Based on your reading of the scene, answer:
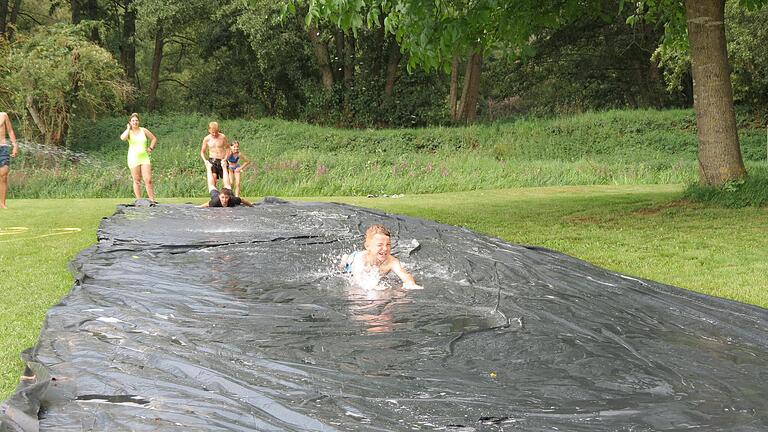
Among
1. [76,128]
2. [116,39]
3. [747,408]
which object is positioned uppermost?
[116,39]

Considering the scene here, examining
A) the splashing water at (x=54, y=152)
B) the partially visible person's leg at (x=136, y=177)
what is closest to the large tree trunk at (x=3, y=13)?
the splashing water at (x=54, y=152)

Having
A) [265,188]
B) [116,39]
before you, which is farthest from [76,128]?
[265,188]

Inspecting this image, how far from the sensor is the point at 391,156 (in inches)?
980

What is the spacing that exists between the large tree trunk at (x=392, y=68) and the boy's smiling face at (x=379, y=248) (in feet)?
87.8

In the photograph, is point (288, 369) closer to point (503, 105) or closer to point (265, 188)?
point (265, 188)

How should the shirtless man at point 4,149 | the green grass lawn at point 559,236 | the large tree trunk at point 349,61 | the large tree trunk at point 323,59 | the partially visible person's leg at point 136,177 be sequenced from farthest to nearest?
the large tree trunk at point 349,61 < the large tree trunk at point 323,59 < the partially visible person's leg at point 136,177 < the shirtless man at point 4,149 < the green grass lawn at point 559,236

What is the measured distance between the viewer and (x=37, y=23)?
37500 mm

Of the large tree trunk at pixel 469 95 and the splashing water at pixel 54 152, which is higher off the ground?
the large tree trunk at pixel 469 95

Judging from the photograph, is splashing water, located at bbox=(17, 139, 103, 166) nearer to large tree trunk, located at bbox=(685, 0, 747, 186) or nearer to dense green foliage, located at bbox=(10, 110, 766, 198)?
dense green foliage, located at bbox=(10, 110, 766, 198)

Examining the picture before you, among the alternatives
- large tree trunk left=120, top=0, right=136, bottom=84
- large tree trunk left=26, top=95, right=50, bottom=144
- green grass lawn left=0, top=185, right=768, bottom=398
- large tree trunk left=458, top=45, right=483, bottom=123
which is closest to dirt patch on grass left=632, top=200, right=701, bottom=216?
green grass lawn left=0, top=185, right=768, bottom=398

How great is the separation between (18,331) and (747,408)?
163 inches

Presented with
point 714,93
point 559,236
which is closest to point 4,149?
point 559,236

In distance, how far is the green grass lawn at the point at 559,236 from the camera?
6.29 metres

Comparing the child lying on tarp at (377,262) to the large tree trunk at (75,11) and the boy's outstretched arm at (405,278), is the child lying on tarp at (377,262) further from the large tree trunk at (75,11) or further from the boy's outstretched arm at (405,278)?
the large tree trunk at (75,11)
